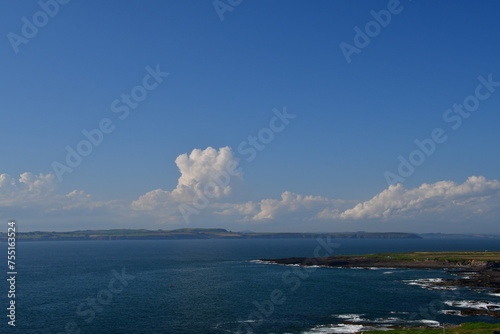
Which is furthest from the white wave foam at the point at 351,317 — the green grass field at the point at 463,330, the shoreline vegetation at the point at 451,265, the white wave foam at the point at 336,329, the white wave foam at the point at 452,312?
the shoreline vegetation at the point at 451,265

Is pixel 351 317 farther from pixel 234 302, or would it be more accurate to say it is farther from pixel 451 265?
pixel 451 265

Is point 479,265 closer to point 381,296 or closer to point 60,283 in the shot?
point 381,296

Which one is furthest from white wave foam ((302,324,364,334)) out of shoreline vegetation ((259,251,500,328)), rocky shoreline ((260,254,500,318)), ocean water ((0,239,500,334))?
rocky shoreline ((260,254,500,318))

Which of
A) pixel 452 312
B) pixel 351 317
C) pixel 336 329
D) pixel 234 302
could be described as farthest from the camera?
pixel 234 302

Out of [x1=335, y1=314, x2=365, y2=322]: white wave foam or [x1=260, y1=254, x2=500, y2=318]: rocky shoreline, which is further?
[x1=260, y1=254, x2=500, y2=318]: rocky shoreline

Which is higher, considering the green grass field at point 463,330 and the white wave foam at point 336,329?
the green grass field at point 463,330

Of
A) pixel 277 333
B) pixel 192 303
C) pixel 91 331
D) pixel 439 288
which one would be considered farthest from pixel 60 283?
pixel 439 288

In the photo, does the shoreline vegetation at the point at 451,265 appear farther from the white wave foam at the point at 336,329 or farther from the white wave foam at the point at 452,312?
the white wave foam at the point at 336,329

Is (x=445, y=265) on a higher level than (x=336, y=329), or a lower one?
higher

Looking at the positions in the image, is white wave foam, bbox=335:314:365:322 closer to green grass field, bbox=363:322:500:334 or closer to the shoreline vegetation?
green grass field, bbox=363:322:500:334

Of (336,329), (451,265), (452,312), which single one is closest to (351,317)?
(336,329)

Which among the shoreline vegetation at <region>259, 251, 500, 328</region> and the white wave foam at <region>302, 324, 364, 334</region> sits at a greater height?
the shoreline vegetation at <region>259, 251, 500, 328</region>
